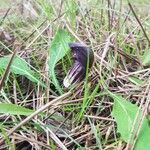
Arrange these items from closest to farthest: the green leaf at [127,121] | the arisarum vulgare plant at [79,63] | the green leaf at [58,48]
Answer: the green leaf at [127,121] < the arisarum vulgare plant at [79,63] < the green leaf at [58,48]

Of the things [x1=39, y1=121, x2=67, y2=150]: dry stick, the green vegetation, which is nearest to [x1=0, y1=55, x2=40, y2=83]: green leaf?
the green vegetation

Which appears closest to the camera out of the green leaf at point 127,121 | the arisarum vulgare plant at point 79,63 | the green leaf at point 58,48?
the green leaf at point 127,121

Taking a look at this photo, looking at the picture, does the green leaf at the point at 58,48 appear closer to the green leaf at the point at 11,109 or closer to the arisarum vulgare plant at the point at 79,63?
the arisarum vulgare plant at the point at 79,63

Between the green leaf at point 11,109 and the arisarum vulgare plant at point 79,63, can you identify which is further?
the arisarum vulgare plant at point 79,63

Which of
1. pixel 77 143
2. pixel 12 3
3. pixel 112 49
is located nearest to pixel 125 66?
pixel 112 49

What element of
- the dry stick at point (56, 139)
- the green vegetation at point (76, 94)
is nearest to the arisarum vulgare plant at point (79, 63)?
the green vegetation at point (76, 94)

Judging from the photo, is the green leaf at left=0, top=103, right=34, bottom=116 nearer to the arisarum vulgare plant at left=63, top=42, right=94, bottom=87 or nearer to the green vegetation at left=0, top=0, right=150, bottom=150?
the green vegetation at left=0, top=0, right=150, bottom=150
